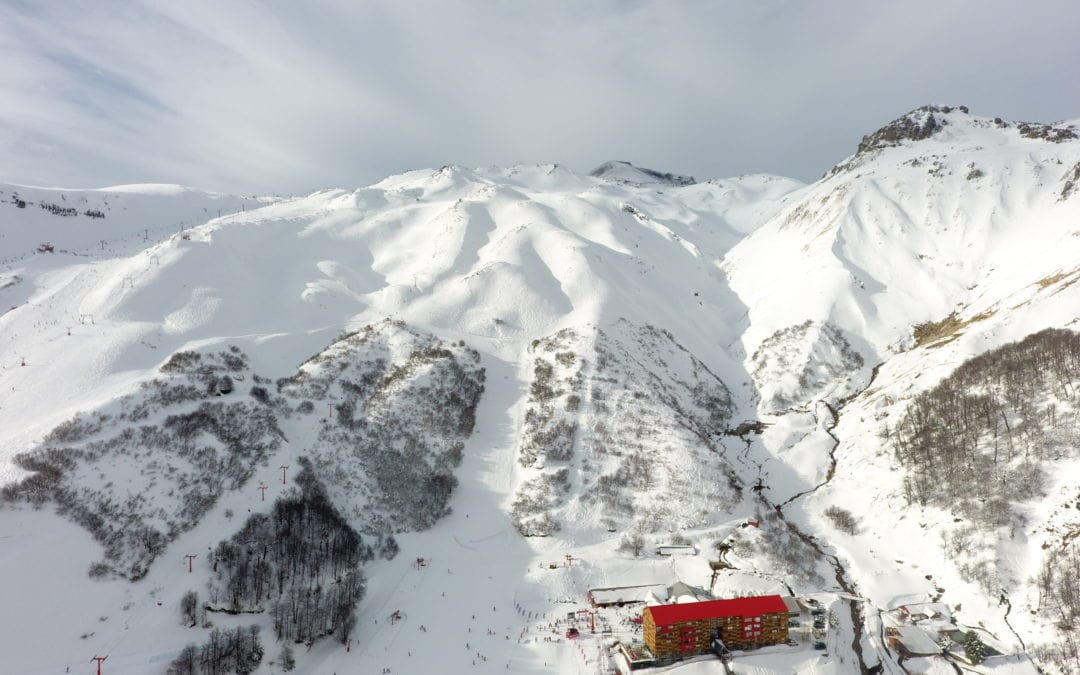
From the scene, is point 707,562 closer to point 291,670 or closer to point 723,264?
point 291,670

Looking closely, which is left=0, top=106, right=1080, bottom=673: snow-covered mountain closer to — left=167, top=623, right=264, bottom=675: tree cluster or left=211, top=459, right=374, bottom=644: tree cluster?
left=211, top=459, right=374, bottom=644: tree cluster

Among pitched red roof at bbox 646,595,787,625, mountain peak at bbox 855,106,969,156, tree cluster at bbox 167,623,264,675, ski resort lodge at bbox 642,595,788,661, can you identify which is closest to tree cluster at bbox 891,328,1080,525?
pitched red roof at bbox 646,595,787,625

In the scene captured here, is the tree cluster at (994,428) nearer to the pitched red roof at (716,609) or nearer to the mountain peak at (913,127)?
the pitched red roof at (716,609)

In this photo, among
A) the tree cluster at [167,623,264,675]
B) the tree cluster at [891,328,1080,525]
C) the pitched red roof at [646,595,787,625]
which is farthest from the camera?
the tree cluster at [891,328,1080,525]

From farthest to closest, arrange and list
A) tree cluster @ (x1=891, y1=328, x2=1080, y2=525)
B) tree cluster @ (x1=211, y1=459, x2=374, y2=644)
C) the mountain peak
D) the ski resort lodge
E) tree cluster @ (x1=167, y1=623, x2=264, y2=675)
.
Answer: the mountain peak → tree cluster @ (x1=891, y1=328, x2=1080, y2=525) → tree cluster @ (x1=211, y1=459, x2=374, y2=644) → the ski resort lodge → tree cluster @ (x1=167, y1=623, x2=264, y2=675)

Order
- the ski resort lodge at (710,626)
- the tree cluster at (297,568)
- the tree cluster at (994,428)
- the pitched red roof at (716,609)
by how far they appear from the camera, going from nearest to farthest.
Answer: the ski resort lodge at (710,626), the pitched red roof at (716,609), the tree cluster at (297,568), the tree cluster at (994,428)

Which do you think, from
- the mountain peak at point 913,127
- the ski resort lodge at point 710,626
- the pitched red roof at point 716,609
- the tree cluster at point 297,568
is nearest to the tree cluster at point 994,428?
the pitched red roof at point 716,609

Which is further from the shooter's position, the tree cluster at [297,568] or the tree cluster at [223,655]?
the tree cluster at [297,568]

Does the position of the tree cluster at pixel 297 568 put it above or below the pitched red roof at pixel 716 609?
above
